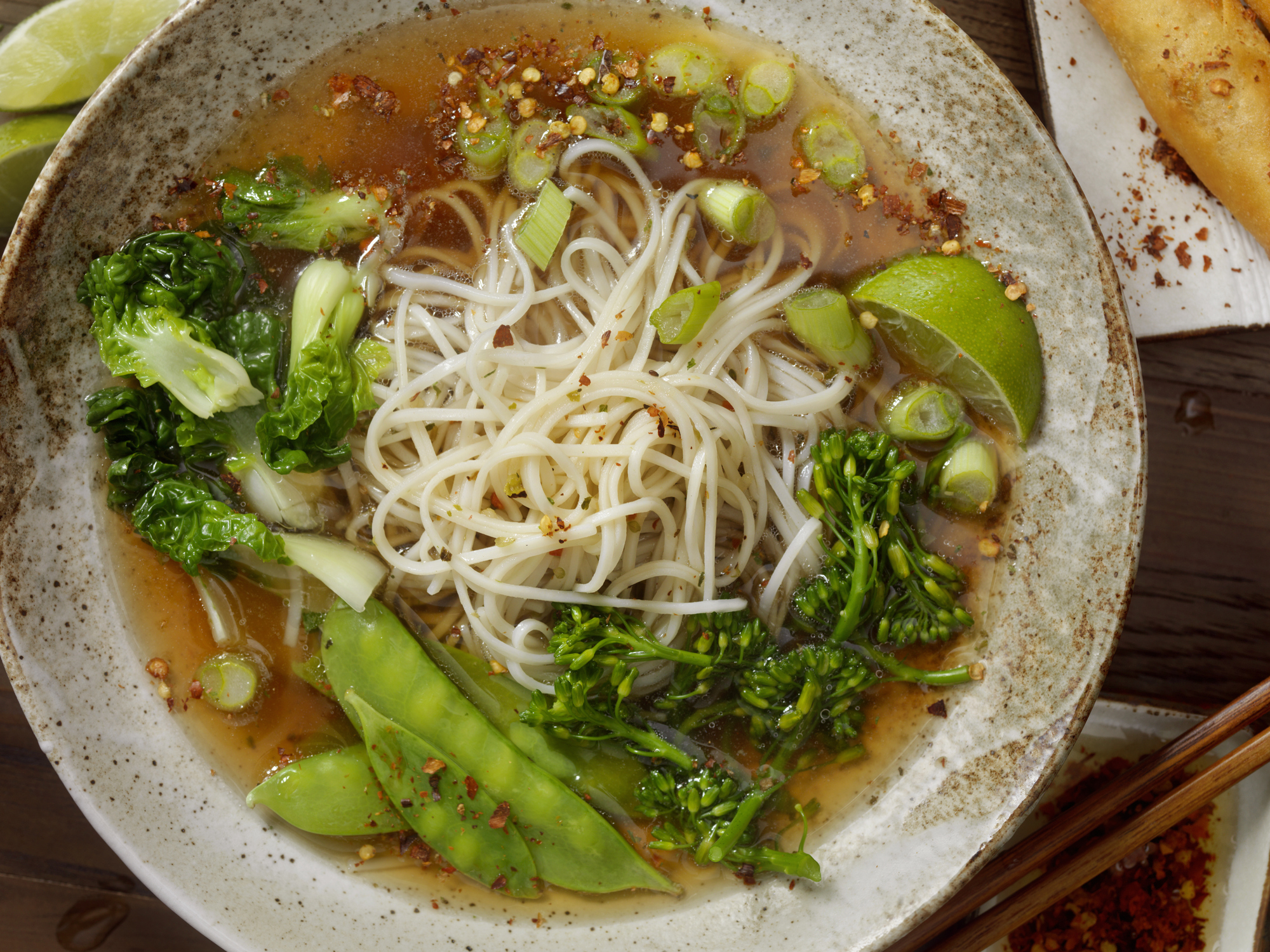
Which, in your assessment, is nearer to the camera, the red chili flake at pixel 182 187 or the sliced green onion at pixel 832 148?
the red chili flake at pixel 182 187

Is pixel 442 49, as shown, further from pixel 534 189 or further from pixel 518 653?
pixel 518 653

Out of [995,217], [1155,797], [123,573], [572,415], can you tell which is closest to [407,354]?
[572,415]

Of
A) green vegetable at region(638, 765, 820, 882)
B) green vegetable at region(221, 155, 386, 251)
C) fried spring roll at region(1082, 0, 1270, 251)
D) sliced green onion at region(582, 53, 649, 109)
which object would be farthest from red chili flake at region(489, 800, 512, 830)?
fried spring roll at region(1082, 0, 1270, 251)

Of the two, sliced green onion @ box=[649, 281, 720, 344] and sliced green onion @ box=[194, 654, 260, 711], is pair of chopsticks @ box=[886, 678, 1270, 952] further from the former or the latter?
sliced green onion @ box=[194, 654, 260, 711]

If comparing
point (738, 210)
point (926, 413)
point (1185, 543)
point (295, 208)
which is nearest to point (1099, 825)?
point (1185, 543)

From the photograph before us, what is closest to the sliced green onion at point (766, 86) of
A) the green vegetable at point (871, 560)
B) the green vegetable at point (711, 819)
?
the green vegetable at point (871, 560)

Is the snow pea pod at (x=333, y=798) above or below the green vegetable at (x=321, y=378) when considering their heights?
below

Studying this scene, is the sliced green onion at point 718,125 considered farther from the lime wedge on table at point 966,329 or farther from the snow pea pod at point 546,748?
the snow pea pod at point 546,748
